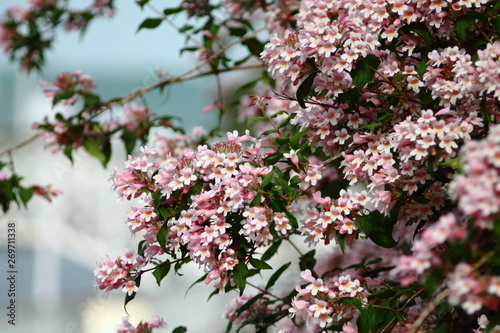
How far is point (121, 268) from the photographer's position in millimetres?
1293

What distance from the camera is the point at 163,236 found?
120cm

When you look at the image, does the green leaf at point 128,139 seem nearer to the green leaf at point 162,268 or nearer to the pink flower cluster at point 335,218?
the green leaf at point 162,268

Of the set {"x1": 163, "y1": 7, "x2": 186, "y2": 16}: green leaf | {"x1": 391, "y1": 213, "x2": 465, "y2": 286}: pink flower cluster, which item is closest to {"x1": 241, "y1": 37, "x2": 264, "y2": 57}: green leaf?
{"x1": 163, "y1": 7, "x2": 186, "y2": 16}: green leaf

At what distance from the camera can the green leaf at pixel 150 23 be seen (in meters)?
1.94

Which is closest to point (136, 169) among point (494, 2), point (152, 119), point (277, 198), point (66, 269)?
point (277, 198)

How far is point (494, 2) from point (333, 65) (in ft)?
1.20

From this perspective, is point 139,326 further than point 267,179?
Yes

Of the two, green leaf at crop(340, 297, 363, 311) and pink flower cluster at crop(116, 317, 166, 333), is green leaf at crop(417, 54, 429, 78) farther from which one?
pink flower cluster at crop(116, 317, 166, 333)

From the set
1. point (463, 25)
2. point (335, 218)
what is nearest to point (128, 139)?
point (335, 218)

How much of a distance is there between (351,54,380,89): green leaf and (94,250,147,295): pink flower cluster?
0.56 m

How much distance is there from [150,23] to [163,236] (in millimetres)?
956

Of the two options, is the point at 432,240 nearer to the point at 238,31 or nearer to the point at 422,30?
the point at 422,30

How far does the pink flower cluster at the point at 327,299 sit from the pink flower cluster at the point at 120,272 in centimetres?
33

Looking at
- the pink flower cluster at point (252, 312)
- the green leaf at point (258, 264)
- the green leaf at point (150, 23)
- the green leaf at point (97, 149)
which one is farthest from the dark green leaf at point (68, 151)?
the green leaf at point (258, 264)
